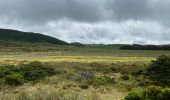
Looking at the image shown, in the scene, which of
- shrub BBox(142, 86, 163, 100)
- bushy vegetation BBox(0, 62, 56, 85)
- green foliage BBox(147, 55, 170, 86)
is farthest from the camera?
green foliage BBox(147, 55, 170, 86)

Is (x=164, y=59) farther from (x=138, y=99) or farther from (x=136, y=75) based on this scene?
(x=138, y=99)

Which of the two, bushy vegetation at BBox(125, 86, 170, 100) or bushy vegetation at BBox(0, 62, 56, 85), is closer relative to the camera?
bushy vegetation at BBox(125, 86, 170, 100)

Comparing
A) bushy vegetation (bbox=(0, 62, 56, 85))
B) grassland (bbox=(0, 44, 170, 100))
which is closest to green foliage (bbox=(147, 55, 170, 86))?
grassland (bbox=(0, 44, 170, 100))

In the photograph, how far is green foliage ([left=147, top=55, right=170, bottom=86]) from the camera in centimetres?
3091

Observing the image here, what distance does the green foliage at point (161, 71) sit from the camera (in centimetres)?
3091

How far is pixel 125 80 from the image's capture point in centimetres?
3594

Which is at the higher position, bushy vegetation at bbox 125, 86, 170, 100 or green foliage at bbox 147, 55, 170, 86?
bushy vegetation at bbox 125, 86, 170, 100

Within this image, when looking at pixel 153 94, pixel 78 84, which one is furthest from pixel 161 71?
pixel 153 94

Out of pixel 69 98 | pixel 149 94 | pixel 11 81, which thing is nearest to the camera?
pixel 69 98

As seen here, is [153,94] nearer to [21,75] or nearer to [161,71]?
[161,71]

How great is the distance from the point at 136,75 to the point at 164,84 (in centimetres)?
989

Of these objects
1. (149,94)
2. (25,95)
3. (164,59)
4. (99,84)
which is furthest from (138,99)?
(164,59)

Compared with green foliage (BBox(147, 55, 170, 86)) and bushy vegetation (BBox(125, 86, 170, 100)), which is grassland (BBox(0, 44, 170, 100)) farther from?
green foliage (BBox(147, 55, 170, 86))

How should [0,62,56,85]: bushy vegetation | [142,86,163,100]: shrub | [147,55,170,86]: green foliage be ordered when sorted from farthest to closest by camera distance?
[147,55,170,86]: green foliage
[0,62,56,85]: bushy vegetation
[142,86,163,100]: shrub
